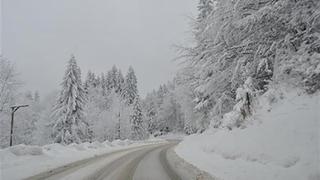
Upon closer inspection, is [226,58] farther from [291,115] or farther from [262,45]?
[291,115]

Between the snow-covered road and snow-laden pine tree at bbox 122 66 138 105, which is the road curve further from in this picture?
snow-laden pine tree at bbox 122 66 138 105

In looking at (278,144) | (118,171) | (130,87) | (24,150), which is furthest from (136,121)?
(278,144)

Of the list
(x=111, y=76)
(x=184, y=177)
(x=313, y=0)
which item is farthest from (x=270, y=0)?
(x=111, y=76)

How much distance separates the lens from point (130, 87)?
3981 inches

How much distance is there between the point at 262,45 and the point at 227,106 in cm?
990

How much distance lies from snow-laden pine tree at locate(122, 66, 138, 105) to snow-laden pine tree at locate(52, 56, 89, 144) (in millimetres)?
45113

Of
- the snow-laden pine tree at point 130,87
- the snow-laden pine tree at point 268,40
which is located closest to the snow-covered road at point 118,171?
the snow-laden pine tree at point 268,40

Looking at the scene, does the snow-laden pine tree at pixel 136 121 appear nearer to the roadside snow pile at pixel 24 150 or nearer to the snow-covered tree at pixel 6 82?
the snow-covered tree at pixel 6 82

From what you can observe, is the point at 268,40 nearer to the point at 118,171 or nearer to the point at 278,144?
the point at 278,144

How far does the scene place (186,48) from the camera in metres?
21.9

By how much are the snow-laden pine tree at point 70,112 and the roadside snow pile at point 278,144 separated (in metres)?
40.4

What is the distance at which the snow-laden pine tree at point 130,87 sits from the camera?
327 ft

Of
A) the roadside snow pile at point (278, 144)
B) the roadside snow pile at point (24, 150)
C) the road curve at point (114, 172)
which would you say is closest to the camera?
the roadside snow pile at point (278, 144)

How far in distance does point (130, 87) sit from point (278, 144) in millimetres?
91224
